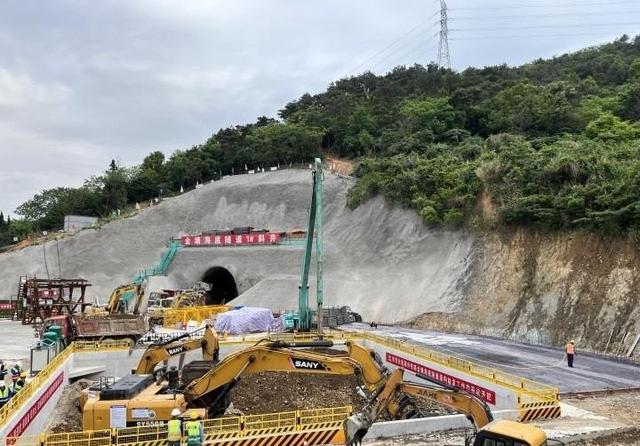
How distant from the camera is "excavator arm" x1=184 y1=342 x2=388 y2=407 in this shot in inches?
599

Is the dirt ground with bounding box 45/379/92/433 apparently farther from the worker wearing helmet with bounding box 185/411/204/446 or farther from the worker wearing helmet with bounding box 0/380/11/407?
the worker wearing helmet with bounding box 185/411/204/446

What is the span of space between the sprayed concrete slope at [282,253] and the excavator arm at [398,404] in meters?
23.9

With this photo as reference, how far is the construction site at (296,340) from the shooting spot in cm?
1370

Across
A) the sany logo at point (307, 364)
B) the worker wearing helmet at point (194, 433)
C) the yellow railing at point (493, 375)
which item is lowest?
the yellow railing at point (493, 375)

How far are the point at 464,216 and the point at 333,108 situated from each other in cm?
4966

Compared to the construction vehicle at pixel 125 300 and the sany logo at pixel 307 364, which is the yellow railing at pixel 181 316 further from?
the sany logo at pixel 307 364

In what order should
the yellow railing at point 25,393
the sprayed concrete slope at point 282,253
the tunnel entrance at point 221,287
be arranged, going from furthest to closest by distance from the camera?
the tunnel entrance at point 221,287 → the sprayed concrete slope at point 282,253 → the yellow railing at point 25,393

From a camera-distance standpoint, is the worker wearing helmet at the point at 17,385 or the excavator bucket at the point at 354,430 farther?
the worker wearing helmet at the point at 17,385

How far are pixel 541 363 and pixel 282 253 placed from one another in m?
31.7

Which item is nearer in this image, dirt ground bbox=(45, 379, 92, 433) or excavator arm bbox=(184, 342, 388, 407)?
excavator arm bbox=(184, 342, 388, 407)

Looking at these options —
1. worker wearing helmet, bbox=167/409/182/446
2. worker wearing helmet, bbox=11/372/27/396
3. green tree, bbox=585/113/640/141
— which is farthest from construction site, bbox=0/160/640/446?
green tree, bbox=585/113/640/141

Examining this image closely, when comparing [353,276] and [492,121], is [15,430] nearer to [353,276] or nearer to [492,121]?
[353,276]

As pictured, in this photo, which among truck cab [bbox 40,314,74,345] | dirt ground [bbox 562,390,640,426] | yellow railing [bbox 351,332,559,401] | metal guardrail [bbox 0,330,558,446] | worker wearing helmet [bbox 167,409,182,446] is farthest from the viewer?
truck cab [bbox 40,314,74,345]

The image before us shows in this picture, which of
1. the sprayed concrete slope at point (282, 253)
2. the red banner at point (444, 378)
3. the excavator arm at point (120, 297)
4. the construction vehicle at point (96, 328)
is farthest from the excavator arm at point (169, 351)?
the sprayed concrete slope at point (282, 253)
